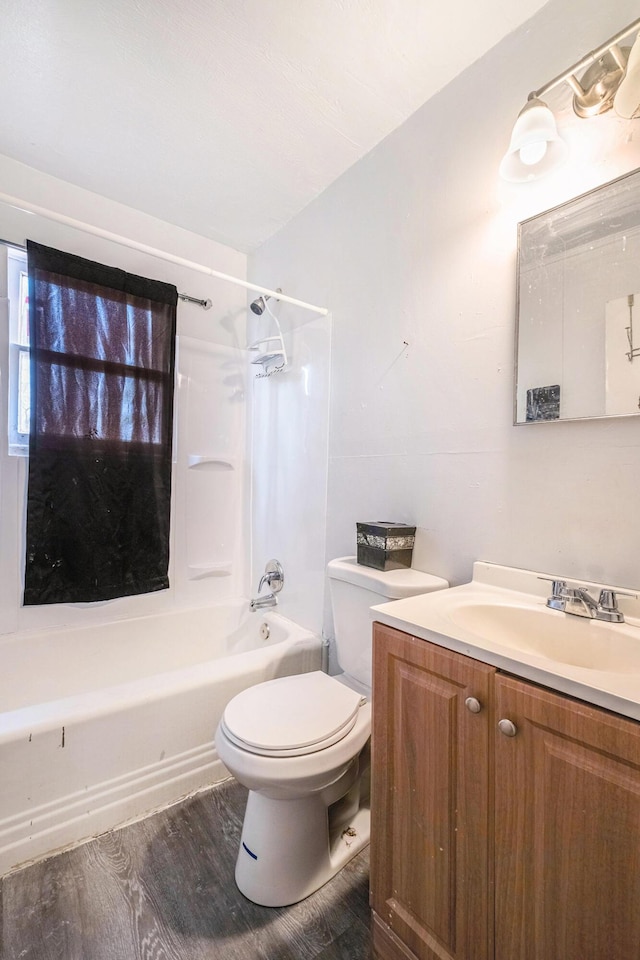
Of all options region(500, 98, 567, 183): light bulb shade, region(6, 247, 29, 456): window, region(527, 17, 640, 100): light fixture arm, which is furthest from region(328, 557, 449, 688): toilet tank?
region(6, 247, 29, 456): window

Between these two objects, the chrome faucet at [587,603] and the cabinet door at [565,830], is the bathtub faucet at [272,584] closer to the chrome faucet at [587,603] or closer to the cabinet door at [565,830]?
the chrome faucet at [587,603]

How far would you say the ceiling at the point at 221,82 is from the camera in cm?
119

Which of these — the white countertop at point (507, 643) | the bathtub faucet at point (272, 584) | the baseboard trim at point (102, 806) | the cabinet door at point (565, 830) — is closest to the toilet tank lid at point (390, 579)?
the white countertop at point (507, 643)

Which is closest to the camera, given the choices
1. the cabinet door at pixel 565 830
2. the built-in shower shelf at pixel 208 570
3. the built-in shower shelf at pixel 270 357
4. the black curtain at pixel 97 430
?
the cabinet door at pixel 565 830

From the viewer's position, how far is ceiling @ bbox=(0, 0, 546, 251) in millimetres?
1190

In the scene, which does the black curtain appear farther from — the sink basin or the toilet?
the sink basin

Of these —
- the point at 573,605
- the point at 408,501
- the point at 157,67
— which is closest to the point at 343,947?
the point at 573,605

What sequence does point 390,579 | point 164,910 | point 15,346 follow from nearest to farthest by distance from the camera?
point 164,910 → point 390,579 → point 15,346

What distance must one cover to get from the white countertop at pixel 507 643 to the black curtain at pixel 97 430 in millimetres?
1420

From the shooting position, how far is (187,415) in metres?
2.24

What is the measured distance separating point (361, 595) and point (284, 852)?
28.1 inches

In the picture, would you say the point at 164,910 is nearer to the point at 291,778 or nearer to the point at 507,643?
the point at 291,778

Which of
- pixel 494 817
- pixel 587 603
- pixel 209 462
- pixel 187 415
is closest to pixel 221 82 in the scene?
pixel 187 415

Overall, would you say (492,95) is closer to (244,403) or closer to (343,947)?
(244,403)
